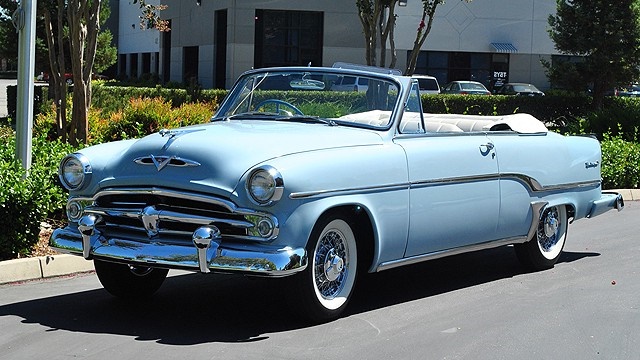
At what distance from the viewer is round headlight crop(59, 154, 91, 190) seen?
22.6 ft

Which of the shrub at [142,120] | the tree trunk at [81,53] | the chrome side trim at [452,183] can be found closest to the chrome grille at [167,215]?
the chrome side trim at [452,183]

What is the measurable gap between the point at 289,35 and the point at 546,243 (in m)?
37.8

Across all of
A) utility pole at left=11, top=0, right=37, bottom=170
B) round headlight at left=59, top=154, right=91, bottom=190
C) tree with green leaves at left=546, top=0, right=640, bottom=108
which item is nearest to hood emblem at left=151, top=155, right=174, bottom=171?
round headlight at left=59, top=154, right=91, bottom=190

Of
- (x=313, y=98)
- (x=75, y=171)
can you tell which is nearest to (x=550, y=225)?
(x=313, y=98)

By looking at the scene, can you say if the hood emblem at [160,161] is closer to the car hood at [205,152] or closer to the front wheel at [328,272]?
the car hood at [205,152]

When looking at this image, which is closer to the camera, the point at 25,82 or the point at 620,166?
the point at 25,82

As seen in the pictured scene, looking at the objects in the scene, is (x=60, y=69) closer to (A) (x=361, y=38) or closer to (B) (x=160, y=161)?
(B) (x=160, y=161)

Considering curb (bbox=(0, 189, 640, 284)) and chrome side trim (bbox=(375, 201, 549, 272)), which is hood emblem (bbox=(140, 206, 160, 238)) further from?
curb (bbox=(0, 189, 640, 284))

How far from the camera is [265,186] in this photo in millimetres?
6223

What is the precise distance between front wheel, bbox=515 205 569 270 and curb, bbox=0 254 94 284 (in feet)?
12.5

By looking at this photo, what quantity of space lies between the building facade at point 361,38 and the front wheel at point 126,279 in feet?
124

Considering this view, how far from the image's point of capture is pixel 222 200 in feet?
20.5

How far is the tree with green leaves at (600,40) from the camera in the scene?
93.9 ft

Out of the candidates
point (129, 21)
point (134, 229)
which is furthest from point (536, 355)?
point (129, 21)
